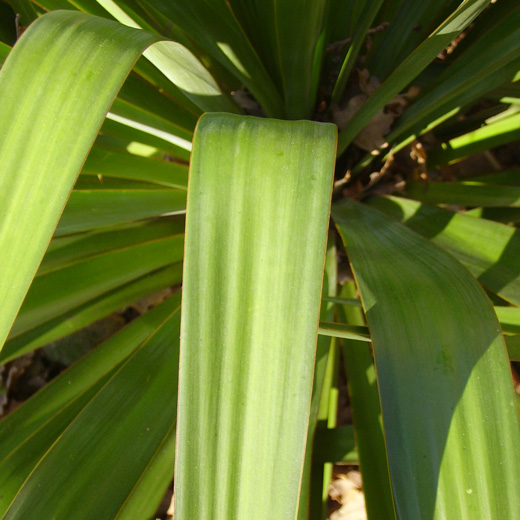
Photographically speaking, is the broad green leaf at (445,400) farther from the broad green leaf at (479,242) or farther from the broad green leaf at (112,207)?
the broad green leaf at (112,207)

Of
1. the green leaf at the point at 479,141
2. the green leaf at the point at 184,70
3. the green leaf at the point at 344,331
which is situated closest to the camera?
the green leaf at the point at 344,331

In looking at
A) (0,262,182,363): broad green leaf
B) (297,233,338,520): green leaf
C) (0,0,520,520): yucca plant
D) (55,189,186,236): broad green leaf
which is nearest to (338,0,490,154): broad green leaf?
(0,0,520,520): yucca plant

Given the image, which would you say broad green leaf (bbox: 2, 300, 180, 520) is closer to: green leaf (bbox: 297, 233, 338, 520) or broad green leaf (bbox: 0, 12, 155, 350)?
green leaf (bbox: 297, 233, 338, 520)

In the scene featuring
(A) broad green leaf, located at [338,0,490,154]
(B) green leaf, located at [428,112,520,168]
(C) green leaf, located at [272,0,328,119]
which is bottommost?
(A) broad green leaf, located at [338,0,490,154]

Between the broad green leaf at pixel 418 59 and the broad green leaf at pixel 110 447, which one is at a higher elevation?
the broad green leaf at pixel 418 59

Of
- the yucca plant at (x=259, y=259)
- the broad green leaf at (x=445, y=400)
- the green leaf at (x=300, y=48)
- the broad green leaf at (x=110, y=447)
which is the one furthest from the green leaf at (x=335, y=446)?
the green leaf at (x=300, y=48)

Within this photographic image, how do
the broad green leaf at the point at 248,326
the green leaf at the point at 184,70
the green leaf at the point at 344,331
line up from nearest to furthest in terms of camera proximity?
the broad green leaf at the point at 248,326 < the green leaf at the point at 344,331 < the green leaf at the point at 184,70

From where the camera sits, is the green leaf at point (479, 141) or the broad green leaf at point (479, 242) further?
the green leaf at point (479, 141)

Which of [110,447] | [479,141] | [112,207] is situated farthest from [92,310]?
[479,141]
